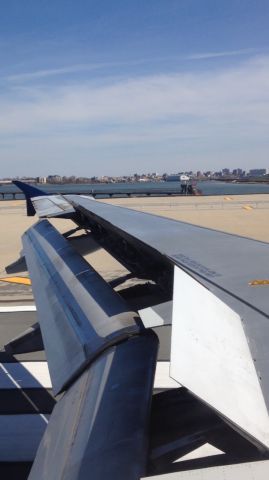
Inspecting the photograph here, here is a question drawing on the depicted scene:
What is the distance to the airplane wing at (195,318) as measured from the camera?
1797 millimetres

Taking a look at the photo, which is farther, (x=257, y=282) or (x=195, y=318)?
(x=257, y=282)

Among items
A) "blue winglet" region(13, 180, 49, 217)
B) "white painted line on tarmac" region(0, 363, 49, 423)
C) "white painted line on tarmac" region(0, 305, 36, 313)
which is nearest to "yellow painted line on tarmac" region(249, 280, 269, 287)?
"white painted line on tarmac" region(0, 363, 49, 423)

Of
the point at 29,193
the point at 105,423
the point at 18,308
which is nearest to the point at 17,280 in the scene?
the point at 18,308

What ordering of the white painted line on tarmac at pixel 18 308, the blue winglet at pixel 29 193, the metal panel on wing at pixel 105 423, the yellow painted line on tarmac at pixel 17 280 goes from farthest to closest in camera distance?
the yellow painted line on tarmac at pixel 17 280 < the white painted line on tarmac at pixel 18 308 < the blue winglet at pixel 29 193 < the metal panel on wing at pixel 105 423

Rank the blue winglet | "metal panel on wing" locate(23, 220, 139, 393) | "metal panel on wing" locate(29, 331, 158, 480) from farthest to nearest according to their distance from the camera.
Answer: the blue winglet, "metal panel on wing" locate(23, 220, 139, 393), "metal panel on wing" locate(29, 331, 158, 480)

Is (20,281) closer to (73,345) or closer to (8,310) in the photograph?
(8,310)

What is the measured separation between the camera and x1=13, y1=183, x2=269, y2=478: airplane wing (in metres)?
1.80

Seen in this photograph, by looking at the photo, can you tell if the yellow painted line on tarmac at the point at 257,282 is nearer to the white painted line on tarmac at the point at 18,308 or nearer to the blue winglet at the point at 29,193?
the blue winglet at the point at 29,193

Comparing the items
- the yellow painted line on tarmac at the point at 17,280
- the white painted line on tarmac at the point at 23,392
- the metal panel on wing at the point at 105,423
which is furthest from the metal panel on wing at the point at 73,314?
the yellow painted line on tarmac at the point at 17,280

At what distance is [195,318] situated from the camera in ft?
7.70

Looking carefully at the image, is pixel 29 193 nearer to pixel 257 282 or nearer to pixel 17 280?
pixel 17 280

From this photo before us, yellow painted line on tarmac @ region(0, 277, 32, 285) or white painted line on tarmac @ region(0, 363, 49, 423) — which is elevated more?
white painted line on tarmac @ region(0, 363, 49, 423)

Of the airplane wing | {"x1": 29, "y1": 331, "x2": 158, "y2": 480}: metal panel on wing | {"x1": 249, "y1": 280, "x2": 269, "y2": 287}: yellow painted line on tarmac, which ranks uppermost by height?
{"x1": 249, "y1": 280, "x2": 269, "y2": 287}: yellow painted line on tarmac

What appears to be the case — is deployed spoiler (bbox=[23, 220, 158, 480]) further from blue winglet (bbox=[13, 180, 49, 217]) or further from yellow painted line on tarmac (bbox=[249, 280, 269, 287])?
blue winglet (bbox=[13, 180, 49, 217])
